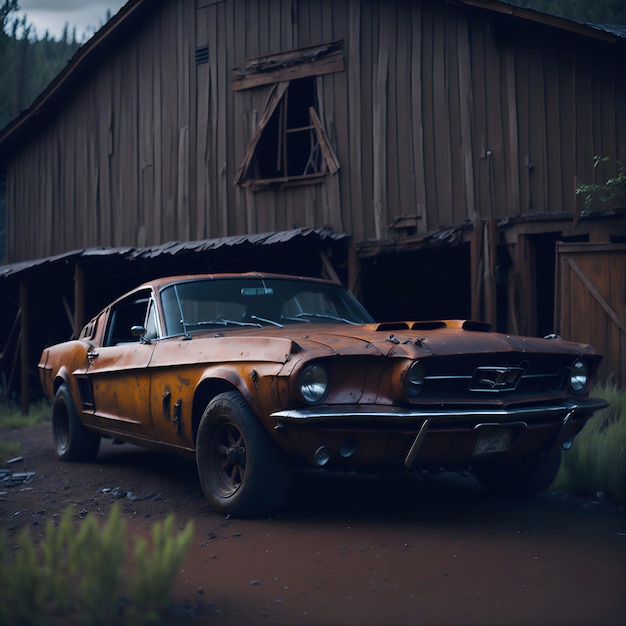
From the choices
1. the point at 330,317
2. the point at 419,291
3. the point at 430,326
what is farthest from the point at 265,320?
the point at 419,291

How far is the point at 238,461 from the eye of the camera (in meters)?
4.64

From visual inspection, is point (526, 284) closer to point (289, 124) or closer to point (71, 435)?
point (289, 124)

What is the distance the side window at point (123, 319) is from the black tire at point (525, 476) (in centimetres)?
294

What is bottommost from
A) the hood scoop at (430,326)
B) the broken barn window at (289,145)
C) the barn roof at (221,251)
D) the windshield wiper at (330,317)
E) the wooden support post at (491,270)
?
the hood scoop at (430,326)

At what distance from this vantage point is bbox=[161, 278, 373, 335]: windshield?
5.63 m

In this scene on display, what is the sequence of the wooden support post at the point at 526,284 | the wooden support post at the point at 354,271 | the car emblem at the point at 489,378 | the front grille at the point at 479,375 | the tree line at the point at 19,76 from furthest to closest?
the tree line at the point at 19,76, the wooden support post at the point at 354,271, the wooden support post at the point at 526,284, the car emblem at the point at 489,378, the front grille at the point at 479,375

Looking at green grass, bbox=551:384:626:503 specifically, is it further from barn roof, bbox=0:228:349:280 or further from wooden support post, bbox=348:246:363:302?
barn roof, bbox=0:228:349:280

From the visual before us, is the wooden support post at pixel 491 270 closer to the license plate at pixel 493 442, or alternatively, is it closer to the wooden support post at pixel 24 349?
the license plate at pixel 493 442

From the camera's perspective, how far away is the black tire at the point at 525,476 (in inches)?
209

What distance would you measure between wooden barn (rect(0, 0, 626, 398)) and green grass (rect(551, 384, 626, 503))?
238 cm

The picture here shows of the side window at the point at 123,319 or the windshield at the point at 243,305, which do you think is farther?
the side window at the point at 123,319

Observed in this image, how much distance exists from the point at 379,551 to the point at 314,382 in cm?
93

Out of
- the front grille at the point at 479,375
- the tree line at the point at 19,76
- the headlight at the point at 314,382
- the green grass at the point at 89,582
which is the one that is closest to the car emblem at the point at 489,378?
the front grille at the point at 479,375

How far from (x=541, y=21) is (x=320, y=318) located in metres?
4.98
